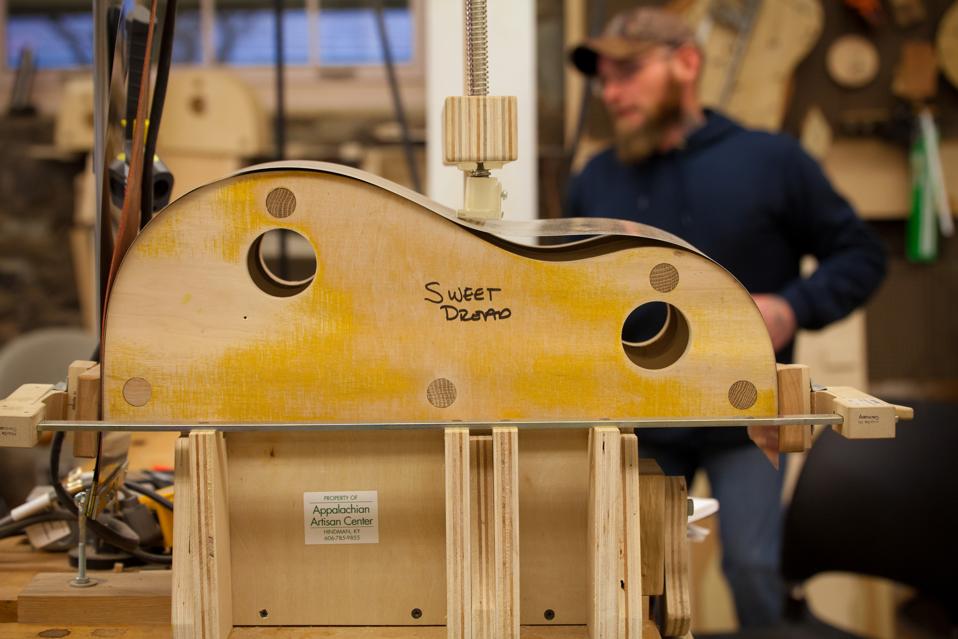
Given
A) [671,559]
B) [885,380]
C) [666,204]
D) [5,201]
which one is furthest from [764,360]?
[5,201]

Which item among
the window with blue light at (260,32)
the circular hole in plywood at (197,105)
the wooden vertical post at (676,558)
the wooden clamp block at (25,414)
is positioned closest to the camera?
the wooden clamp block at (25,414)

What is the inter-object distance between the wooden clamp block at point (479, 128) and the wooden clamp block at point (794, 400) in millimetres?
311

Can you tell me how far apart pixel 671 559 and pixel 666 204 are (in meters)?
1.41

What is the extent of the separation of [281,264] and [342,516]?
1278 mm

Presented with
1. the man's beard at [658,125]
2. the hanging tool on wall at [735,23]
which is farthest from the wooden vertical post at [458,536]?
the hanging tool on wall at [735,23]

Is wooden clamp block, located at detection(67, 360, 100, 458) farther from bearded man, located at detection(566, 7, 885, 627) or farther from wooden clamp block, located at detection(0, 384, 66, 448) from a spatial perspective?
bearded man, located at detection(566, 7, 885, 627)

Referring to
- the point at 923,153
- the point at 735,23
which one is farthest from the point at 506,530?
the point at 923,153

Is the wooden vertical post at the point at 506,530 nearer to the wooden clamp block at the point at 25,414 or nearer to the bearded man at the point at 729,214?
the wooden clamp block at the point at 25,414

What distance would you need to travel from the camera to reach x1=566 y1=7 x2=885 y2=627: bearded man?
1.96 metres

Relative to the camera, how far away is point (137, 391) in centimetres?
87

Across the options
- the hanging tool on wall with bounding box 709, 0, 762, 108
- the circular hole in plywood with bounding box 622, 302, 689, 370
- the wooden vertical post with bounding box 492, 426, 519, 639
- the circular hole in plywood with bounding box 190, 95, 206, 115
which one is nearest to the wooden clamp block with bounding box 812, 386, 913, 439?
the circular hole in plywood with bounding box 622, 302, 689, 370

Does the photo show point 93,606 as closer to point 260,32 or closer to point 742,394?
point 742,394

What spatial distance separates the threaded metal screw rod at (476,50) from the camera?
91cm

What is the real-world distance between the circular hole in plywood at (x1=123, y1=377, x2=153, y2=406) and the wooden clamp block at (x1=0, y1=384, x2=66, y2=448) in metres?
0.07
